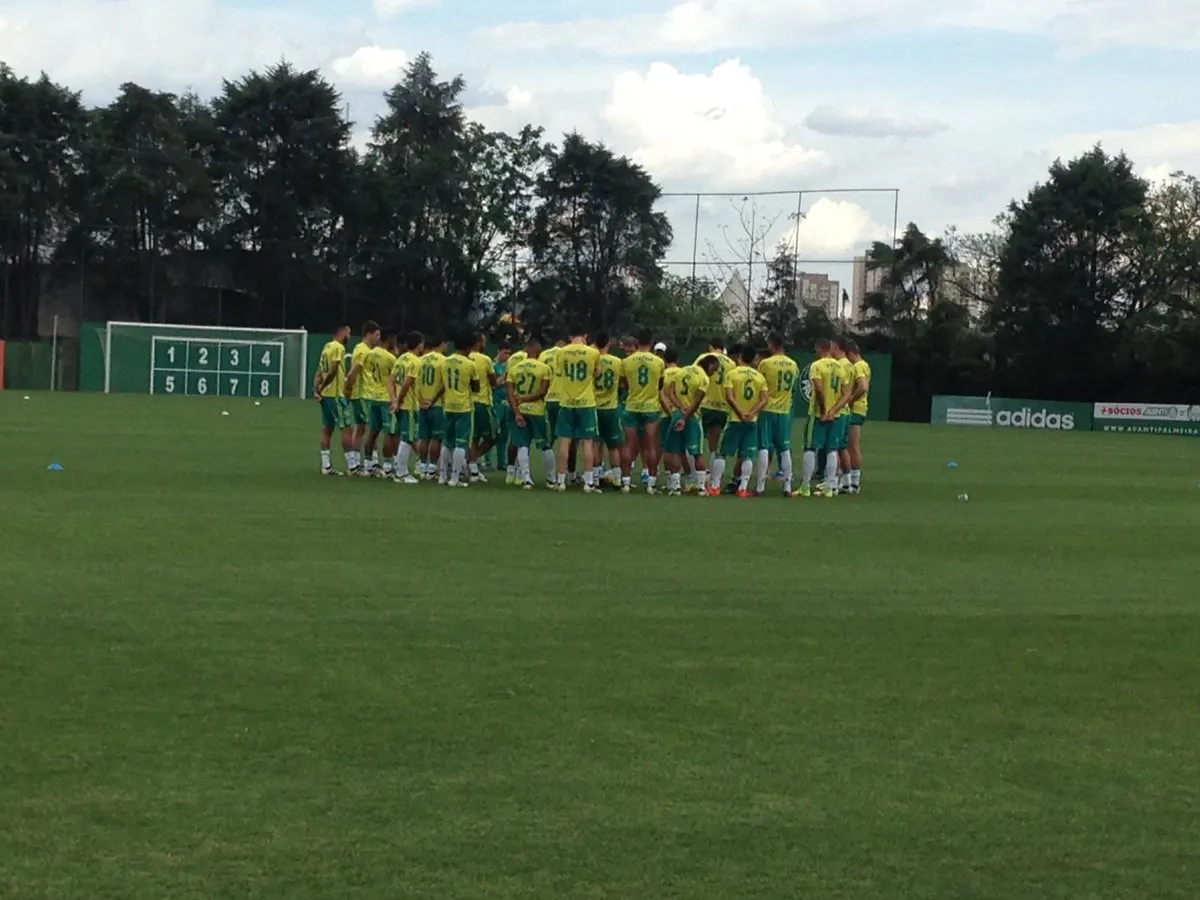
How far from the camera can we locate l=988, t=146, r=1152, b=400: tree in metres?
64.3

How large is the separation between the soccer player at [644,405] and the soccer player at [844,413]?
2153mm

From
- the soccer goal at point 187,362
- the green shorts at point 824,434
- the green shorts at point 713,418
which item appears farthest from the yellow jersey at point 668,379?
the soccer goal at point 187,362

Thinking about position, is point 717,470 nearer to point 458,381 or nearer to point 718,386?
point 718,386

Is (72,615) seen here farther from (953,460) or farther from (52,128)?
(52,128)

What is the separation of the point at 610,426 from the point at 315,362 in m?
40.9

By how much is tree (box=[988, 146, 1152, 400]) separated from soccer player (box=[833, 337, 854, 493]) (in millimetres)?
44330

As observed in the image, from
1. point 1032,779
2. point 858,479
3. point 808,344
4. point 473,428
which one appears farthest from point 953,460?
point 808,344

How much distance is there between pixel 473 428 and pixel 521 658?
12.8 meters

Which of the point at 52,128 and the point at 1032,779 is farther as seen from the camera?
the point at 52,128

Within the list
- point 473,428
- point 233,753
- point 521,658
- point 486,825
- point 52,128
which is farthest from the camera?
point 52,128

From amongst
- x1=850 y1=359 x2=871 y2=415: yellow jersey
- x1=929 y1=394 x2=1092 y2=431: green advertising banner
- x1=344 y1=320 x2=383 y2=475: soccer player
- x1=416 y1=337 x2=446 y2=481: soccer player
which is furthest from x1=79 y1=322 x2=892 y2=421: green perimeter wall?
x1=416 y1=337 x2=446 y2=481: soccer player

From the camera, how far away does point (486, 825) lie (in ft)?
19.1

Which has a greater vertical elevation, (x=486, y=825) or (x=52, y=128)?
(x=52, y=128)

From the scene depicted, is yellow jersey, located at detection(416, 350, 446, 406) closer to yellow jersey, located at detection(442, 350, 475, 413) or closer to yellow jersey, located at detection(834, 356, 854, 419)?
yellow jersey, located at detection(442, 350, 475, 413)
